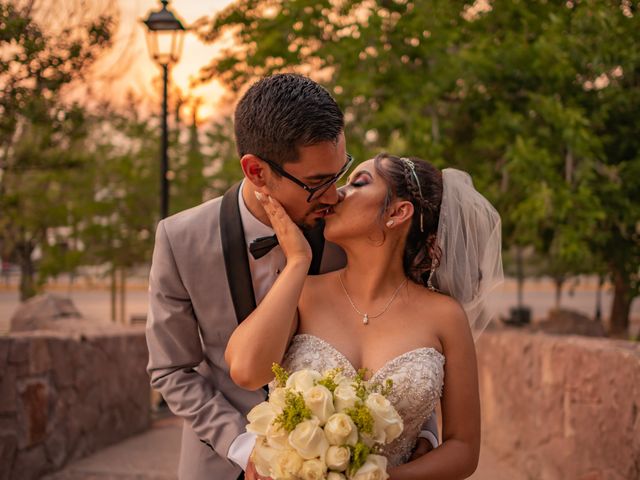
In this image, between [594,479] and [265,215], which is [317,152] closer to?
[265,215]

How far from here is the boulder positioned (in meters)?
11.1

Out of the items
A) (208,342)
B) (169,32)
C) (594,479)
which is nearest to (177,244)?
(208,342)

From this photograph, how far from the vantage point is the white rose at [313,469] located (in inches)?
91.5

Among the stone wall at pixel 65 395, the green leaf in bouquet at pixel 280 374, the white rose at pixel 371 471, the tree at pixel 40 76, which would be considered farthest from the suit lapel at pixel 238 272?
the tree at pixel 40 76

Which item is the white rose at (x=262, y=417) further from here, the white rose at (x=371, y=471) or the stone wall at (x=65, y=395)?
the stone wall at (x=65, y=395)

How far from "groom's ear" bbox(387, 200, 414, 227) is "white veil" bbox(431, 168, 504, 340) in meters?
0.22

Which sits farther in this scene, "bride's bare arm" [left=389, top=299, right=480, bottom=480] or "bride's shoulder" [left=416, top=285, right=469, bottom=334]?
"bride's shoulder" [left=416, top=285, right=469, bottom=334]

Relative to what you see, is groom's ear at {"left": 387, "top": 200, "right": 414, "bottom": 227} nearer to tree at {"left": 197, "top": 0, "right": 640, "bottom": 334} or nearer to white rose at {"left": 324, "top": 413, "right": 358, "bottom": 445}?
white rose at {"left": 324, "top": 413, "right": 358, "bottom": 445}

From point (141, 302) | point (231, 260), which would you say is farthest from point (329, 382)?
point (141, 302)

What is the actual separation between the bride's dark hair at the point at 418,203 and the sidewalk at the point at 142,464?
3.75 metres

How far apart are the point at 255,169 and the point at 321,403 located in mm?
998

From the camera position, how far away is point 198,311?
309 centimetres

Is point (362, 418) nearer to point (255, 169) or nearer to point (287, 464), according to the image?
point (287, 464)

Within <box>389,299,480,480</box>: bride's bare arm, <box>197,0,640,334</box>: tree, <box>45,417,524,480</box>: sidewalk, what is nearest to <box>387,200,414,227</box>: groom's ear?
<box>389,299,480,480</box>: bride's bare arm
